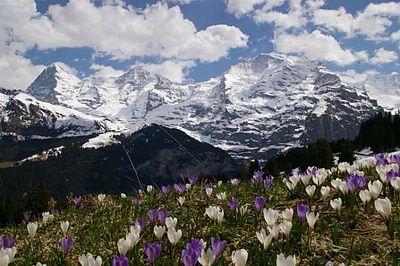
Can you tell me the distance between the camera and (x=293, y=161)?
120 m

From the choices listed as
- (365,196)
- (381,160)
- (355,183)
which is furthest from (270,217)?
(381,160)

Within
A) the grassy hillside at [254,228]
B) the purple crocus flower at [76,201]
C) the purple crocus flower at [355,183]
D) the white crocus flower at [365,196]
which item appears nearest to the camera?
the grassy hillside at [254,228]

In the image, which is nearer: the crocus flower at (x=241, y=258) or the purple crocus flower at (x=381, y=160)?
the crocus flower at (x=241, y=258)

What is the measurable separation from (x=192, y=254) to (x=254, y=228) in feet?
6.86

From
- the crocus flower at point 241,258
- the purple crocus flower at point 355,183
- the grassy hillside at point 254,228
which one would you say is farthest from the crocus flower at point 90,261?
the purple crocus flower at point 355,183

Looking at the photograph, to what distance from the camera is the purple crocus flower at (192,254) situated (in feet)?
11.8

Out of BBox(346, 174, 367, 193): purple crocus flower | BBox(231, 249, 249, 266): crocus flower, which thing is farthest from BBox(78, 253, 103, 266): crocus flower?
BBox(346, 174, 367, 193): purple crocus flower

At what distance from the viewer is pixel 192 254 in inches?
145

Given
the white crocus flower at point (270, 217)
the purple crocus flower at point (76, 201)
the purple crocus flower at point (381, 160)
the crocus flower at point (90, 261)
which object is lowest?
the purple crocus flower at point (76, 201)

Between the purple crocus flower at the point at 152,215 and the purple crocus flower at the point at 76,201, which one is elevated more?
the purple crocus flower at the point at 152,215

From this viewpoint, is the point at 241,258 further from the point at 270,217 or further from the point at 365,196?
the point at 365,196

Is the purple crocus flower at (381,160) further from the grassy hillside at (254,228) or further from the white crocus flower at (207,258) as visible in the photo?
the white crocus flower at (207,258)

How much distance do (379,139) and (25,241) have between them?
118 metres

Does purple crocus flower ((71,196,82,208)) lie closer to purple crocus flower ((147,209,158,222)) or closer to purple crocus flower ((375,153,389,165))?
purple crocus flower ((147,209,158,222))
